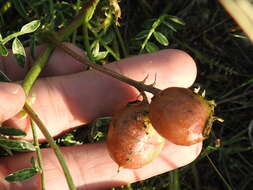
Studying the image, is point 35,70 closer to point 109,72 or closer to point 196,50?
point 109,72

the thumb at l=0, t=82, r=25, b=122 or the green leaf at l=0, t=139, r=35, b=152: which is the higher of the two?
the thumb at l=0, t=82, r=25, b=122

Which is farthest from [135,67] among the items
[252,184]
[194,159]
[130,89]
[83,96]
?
[252,184]

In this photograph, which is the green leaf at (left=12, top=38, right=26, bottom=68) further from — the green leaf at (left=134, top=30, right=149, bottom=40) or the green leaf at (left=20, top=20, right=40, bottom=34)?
the green leaf at (left=134, top=30, right=149, bottom=40)

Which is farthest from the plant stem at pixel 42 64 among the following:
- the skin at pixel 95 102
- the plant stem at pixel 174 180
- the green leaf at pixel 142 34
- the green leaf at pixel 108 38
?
the plant stem at pixel 174 180

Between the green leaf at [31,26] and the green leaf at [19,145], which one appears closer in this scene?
the green leaf at [19,145]

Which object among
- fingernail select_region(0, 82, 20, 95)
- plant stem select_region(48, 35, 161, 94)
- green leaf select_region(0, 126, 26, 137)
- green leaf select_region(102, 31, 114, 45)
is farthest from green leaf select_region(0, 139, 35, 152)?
green leaf select_region(102, 31, 114, 45)

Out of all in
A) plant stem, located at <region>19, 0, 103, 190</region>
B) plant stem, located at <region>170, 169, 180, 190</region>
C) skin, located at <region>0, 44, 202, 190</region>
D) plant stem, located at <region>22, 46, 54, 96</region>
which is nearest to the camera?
plant stem, located at <region>19, 0, 103, 190</region>

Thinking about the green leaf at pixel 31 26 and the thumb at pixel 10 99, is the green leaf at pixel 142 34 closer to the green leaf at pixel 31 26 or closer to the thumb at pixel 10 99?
the green leaf at pixel 31 26

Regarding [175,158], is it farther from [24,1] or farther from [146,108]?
[24,1]
